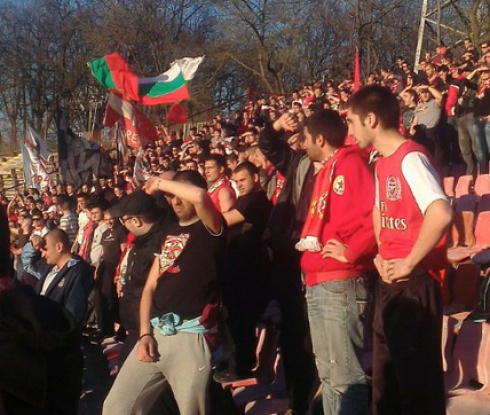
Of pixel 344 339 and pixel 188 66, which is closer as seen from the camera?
pixel 344 339

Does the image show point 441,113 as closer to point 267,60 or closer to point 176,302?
point 176,302

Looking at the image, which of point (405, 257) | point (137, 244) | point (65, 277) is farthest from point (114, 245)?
point (405, 257)

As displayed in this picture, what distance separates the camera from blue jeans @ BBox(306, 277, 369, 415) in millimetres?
4098

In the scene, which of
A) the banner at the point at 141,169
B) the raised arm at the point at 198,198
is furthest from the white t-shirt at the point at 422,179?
the banner at the point at 141,169

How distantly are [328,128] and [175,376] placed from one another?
1.65 meters

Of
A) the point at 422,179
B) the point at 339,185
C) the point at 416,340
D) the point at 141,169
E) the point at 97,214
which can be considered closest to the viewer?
the point at 422,179

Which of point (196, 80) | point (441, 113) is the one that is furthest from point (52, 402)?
point (196, 80)

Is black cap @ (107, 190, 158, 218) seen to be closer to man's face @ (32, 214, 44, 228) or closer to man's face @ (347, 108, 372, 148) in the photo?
man's face @ (347, 108, 372, 148)

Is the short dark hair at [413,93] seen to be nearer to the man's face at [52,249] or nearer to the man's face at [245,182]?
the man's face at [245,182]

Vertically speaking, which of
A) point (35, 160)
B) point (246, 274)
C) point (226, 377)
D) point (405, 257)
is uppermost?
point (35, 160)

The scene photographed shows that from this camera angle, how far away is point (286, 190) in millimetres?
5664

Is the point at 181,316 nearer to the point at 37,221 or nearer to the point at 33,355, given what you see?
the point at 33,355

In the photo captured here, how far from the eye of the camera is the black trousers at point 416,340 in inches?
151

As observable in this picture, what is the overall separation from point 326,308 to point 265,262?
2.05 m
